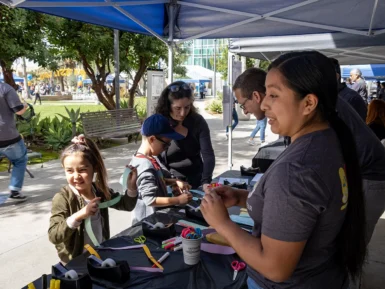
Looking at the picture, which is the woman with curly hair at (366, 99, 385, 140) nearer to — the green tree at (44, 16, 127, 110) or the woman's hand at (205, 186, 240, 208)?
the woman's hand at (205, 186, 240, 208)

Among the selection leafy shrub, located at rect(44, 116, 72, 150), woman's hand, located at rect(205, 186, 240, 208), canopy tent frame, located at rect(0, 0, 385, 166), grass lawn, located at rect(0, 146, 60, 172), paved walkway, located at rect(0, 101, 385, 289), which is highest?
canopy tent frame, located at rect(0, 0, 385, 166)

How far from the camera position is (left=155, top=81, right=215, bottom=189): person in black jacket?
9.70ft

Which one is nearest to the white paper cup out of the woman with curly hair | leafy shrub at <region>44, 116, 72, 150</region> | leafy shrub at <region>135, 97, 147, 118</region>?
the woman with curly hair

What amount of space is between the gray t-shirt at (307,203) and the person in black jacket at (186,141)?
195cm

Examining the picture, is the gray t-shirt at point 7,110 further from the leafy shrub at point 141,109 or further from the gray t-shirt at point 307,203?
the leafy shrub at point 141,109

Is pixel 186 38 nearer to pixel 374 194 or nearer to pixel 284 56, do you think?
pixel 374 194

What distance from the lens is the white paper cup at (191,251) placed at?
159cm

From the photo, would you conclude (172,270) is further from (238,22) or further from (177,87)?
(238,22)

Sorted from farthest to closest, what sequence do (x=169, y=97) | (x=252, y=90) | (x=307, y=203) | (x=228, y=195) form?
(x=169, y=97) < (x=252, y=90) < (x=228, y=195) < (x=307, y=203)

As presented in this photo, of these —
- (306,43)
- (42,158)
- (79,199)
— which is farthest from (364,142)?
(42,158)

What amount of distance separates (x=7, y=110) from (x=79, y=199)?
3.52 meters

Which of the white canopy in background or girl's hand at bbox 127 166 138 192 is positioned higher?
the white canopy in background

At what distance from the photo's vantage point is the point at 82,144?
2.04 metres

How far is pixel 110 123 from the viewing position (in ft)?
30.1
